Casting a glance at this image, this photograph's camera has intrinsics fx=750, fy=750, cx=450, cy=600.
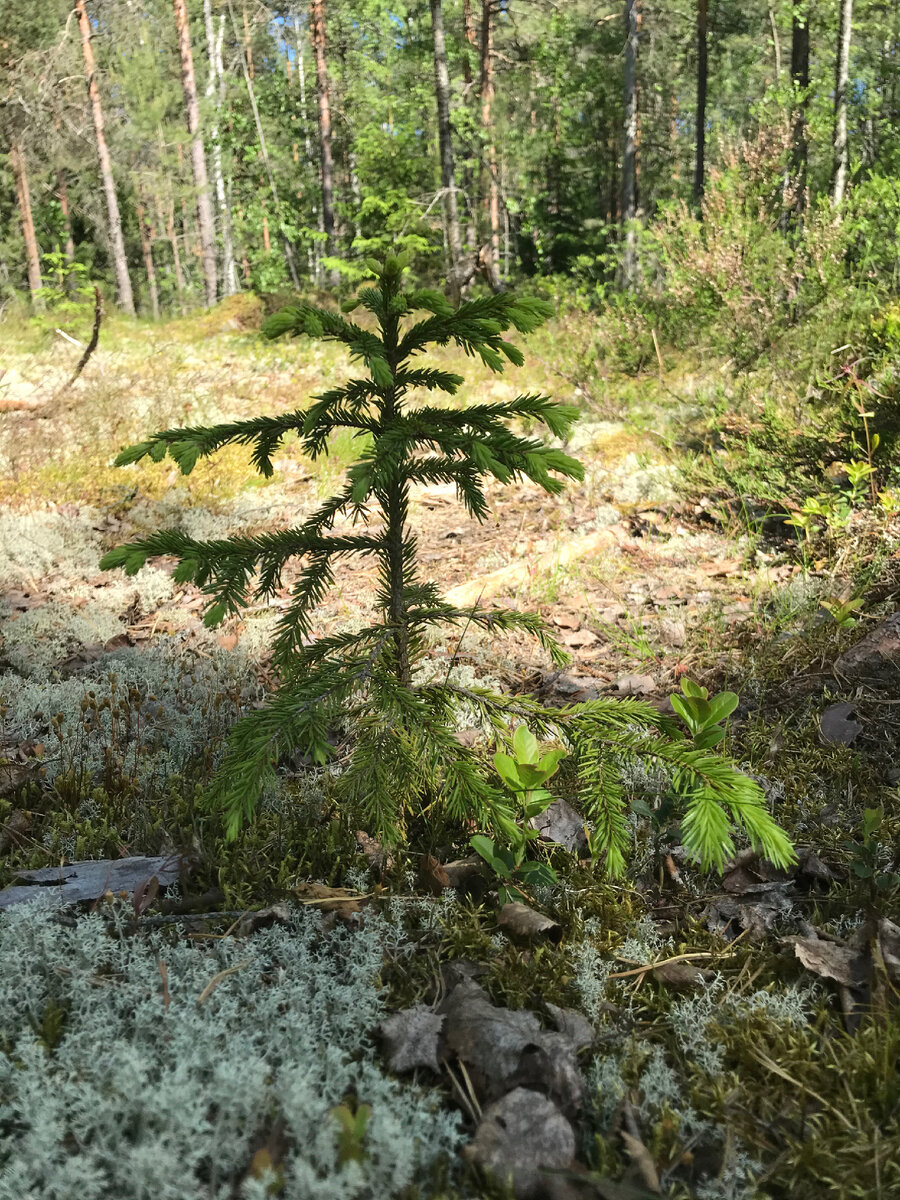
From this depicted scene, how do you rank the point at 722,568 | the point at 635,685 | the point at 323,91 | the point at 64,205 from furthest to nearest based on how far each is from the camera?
1. the point at 64,205
2. the point at 323,91
3. the point at 722,568
4. the point at 635,685

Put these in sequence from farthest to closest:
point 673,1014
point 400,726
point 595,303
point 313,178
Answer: point 313,178, point 595,303, point 400,726, point 673,1014

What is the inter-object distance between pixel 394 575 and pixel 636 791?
1.19 metres

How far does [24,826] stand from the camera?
2.46 m

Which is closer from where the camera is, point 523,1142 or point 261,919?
point 523,1142

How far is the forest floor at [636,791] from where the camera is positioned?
1517mm

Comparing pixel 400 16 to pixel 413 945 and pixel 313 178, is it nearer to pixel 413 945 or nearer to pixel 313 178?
pixel 313 178

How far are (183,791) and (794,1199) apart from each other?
2.09 m

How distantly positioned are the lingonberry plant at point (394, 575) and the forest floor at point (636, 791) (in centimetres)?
35

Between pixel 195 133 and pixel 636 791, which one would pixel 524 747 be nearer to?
pixel 636 791

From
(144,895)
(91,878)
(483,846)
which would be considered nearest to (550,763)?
(483,846)

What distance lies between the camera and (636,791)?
268 centimetres

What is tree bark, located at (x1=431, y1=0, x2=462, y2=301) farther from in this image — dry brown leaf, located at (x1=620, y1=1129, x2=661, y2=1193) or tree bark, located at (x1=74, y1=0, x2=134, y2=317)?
dry brown leaf, located at (x1=620, y1=1129, x2=661, y2=1193)

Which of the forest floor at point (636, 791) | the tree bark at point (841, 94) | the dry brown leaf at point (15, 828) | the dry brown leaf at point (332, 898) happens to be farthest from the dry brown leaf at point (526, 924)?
the tree bark at point (841, 94)

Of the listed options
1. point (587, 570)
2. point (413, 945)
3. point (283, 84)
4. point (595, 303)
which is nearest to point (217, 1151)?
point (413, 945)
